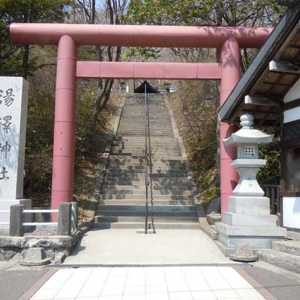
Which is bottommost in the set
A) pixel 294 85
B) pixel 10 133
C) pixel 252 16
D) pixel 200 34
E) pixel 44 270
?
pixel 44 270

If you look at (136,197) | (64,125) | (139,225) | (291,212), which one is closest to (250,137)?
(291,212)

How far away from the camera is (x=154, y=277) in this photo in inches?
240

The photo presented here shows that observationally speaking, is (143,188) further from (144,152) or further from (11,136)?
(11,136)

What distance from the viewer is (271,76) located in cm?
811

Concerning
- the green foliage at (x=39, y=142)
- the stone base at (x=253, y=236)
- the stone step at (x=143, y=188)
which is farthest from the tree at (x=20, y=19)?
the stone base at (x=253, y=236)

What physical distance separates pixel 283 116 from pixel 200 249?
375 cm

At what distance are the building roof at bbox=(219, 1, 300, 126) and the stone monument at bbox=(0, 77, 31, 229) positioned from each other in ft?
16.6

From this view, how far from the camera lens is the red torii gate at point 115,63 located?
9.73 meters

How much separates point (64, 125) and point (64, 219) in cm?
289

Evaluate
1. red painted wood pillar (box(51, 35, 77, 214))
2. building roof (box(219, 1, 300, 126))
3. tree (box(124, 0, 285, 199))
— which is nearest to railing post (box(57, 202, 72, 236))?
red painted wood pillar (box(51, 35, 77, 214))

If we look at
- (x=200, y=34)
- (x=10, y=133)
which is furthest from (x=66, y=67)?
(x=200, y=34)

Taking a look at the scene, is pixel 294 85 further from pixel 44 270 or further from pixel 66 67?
pixel 44 270

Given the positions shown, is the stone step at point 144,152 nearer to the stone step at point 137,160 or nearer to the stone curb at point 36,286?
the stone step at point 137,160

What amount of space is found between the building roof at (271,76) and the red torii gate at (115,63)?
1040 mm
